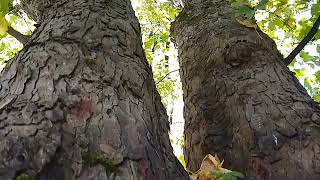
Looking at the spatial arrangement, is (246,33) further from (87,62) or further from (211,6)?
(87,62)

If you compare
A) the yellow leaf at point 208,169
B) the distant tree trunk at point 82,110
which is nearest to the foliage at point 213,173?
the yellow leaf at point 208,169

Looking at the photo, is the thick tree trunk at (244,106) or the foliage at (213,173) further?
the thick tree trunk at (244,106)

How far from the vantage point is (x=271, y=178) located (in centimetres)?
157

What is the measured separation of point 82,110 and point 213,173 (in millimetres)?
560

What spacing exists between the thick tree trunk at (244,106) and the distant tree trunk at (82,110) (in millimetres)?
439

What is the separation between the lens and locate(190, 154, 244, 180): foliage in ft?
4.43

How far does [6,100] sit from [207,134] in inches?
43.1

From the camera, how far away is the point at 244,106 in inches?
73.2

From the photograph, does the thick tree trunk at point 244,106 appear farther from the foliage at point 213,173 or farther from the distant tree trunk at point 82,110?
the distant tree trunk at point 82,110

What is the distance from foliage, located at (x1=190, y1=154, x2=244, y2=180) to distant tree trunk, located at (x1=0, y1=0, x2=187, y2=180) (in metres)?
0.13

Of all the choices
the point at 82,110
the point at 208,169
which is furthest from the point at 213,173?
the point at 82,110

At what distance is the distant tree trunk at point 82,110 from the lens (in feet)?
3.43

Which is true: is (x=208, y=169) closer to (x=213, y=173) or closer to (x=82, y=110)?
(x=213, y=173)

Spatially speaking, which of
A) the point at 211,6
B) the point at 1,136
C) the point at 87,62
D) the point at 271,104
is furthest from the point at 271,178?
the point at 211,6
